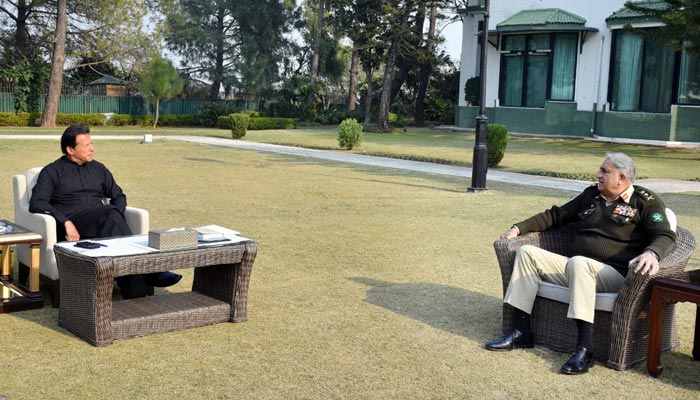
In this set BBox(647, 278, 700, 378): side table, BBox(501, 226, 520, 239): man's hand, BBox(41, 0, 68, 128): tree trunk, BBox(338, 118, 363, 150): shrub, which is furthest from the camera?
BBox(41, 0, 68, 128): tree trunk

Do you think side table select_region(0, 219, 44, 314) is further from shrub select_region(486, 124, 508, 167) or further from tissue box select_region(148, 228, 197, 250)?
shrub select_region(486, 124, 508, 167)

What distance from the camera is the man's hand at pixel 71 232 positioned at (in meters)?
6.27

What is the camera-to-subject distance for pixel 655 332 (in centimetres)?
488

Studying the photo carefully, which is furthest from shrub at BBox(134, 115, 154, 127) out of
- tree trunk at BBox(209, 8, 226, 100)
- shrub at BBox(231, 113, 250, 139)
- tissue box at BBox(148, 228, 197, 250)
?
tissue box at BBox(148, 228, 197, 250)

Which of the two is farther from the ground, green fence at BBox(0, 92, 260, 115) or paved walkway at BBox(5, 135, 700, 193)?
green fence at BBox(0, 92, 260, 115)

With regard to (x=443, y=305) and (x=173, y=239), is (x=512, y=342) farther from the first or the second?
(x=173, y=239)

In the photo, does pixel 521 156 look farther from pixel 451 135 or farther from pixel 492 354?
pixel 492 354

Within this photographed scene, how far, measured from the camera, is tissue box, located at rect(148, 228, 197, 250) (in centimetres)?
541

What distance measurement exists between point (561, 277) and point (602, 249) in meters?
0.34

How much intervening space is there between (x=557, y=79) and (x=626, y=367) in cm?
2939

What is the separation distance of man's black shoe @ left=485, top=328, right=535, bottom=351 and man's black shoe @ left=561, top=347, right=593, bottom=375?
0.44 m

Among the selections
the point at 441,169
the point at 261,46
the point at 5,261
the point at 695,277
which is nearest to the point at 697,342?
the point at 695,277

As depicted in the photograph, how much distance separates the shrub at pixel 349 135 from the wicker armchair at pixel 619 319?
19.5 meters

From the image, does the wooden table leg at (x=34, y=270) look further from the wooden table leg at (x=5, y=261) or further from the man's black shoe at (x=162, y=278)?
the man's black shoe at (x=162, y=278)
